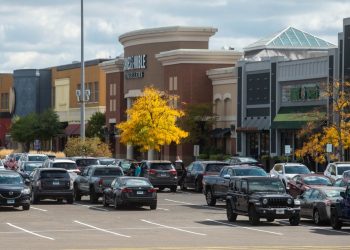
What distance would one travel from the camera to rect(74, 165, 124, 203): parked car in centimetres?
4758

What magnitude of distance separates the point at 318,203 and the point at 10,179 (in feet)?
45.1

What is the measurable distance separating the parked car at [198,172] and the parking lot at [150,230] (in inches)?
312

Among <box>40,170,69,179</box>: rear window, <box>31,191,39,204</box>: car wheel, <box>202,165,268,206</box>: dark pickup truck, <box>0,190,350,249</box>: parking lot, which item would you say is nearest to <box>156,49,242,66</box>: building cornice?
<box>31,191,39,204</box>: car wheel

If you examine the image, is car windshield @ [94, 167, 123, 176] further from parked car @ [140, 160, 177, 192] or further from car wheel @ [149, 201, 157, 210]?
parked car @ [140, 160, 177, 192]

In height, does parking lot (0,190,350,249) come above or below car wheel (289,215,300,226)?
below

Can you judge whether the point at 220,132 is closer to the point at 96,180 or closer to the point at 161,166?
the point at 161,166

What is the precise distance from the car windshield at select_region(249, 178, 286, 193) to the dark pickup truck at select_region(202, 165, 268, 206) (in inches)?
331

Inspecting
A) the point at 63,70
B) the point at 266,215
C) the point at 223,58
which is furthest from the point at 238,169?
the point at 63,70

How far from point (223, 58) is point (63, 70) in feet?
128

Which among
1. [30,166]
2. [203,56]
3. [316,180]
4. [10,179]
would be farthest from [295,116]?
Result: [10,179]

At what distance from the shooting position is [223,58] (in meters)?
90.8

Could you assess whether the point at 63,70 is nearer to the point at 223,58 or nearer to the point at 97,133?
the point at 97,133

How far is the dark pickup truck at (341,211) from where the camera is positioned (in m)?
32.3

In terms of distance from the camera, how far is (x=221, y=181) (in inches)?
1762
